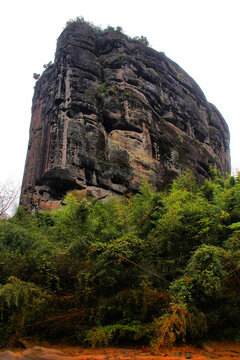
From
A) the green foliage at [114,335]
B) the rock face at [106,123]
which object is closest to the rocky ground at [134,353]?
the green foliage at [114,335]

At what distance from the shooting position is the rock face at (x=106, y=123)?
14.2m

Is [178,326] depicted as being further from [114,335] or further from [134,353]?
[114,335]

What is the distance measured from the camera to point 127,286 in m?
5.37

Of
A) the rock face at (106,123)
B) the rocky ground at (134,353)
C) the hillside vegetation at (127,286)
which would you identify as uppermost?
the rock face at (106,123)

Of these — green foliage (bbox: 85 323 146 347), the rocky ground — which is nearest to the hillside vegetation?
green foliage (bbox: 85 323 146 347)

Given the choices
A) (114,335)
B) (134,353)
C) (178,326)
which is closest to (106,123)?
(114,335)

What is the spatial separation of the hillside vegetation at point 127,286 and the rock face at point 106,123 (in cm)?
774

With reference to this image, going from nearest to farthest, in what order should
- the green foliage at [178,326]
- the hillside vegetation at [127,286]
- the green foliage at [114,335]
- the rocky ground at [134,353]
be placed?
1. the rocky ground at [134,353]
2. the green foliage at [178,326]
3. the green foliage at [114,335]
4. the hillside vegetation at [127,286]

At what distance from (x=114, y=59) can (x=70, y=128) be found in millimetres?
7282

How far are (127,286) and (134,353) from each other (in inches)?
47.4

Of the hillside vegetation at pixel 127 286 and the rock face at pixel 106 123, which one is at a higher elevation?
the rock face at pixel 106 123

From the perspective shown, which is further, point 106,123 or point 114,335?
point 106,123

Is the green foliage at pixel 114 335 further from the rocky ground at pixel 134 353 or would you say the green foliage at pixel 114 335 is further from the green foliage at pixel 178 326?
the green foliage at pixel 178 326

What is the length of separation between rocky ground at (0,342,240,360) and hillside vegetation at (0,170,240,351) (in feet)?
0.53
